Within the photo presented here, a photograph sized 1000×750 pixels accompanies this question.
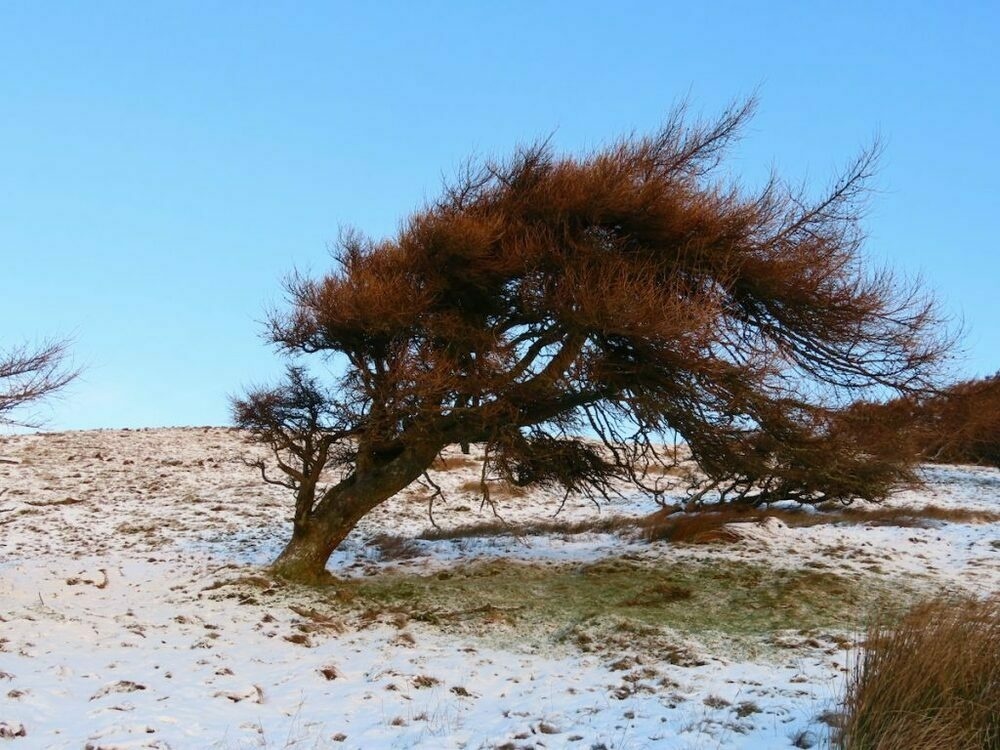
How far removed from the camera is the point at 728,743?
6.30 metres

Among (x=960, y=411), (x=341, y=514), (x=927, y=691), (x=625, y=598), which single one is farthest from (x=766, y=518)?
(x=927, y=691)

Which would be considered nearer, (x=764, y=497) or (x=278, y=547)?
(x=278, y=547)

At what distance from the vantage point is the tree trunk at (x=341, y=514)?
1389 centimetres

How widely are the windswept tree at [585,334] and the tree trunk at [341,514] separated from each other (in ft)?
0.12

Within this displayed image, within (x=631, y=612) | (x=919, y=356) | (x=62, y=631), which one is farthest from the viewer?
(x=919, y=356)

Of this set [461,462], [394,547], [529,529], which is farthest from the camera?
[461,462]

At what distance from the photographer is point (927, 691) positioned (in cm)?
570

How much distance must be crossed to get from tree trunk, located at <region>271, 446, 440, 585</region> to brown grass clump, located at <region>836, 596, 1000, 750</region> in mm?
8852

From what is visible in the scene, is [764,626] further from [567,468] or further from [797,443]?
[567,468]

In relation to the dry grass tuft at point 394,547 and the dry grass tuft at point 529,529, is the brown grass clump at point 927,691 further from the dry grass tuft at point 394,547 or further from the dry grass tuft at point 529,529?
the dry grass tuft at point 529,529

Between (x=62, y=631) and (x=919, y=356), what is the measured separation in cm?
1244

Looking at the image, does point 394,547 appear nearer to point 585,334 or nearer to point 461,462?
point 585,334

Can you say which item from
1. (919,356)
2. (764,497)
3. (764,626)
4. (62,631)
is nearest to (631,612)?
(764,626)

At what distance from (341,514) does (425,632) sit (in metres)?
3.56
